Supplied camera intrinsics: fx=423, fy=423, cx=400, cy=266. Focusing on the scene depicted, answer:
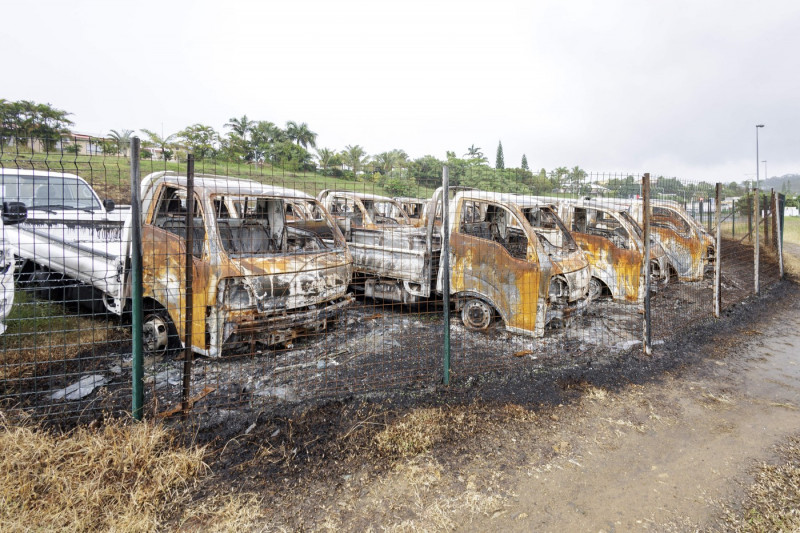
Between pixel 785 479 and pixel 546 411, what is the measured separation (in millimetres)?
1674

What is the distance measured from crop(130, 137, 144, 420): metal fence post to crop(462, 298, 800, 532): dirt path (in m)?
2.62

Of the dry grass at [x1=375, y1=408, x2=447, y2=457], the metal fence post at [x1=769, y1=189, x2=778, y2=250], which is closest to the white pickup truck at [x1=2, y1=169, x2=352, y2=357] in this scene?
the dry grass at [x1=375, y1=408, x2=447, y2=457]

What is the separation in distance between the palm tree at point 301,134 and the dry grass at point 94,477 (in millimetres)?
56172

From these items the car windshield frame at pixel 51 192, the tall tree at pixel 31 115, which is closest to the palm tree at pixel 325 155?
the tall tree at pixel 31 115

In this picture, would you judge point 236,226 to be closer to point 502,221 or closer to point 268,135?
point 502,221

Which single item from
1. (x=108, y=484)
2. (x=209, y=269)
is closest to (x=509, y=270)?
(x=209, y=269)

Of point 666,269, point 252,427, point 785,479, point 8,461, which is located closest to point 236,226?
point 252,427

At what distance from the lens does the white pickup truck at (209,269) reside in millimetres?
4199

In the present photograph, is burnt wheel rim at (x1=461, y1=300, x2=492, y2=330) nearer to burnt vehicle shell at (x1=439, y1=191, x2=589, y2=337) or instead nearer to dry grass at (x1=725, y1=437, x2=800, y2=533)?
burnt vehicle shell at (x1=439, y1=191, x2=589, y2=337)

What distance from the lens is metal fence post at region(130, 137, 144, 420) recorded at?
3.10 m

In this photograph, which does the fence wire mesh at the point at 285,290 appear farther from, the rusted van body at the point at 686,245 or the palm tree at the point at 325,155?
the palm tree at the point at 325,155

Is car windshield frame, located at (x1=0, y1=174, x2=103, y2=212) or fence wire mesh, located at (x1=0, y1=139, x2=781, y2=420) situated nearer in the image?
fence wire mesh, located at (x1=0, y1=139, x2=781, y2=420)

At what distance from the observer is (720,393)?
4.46 meters

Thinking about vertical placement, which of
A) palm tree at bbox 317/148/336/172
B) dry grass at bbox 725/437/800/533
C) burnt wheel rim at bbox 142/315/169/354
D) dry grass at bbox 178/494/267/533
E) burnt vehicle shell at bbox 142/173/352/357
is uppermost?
palm tree at bbox 317/148/336/172
